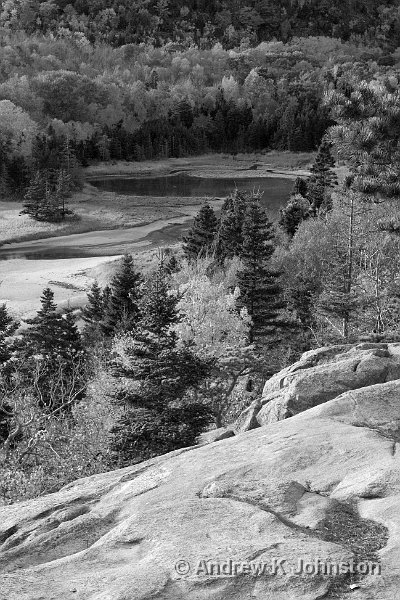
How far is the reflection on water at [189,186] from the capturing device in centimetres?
11331

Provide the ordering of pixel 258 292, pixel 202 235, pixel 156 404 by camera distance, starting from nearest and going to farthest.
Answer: pixel 156 404 < pixel 258 292 < pixel 202 235

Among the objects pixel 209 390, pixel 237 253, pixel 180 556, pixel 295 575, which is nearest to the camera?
pixel 295 575

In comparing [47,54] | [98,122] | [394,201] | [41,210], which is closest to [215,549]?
[394,201]

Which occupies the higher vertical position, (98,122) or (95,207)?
(98,122)

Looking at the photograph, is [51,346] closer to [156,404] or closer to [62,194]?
[156,404]

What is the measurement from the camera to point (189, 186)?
123 m

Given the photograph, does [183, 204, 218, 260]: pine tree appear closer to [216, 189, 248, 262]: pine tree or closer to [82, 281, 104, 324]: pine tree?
[216, 189, 248, 262]: pine tree

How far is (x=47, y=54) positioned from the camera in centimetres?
19712

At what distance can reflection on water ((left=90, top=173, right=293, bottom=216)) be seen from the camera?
11331 centimetres

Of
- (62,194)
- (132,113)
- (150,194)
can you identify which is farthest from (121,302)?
(132,113)

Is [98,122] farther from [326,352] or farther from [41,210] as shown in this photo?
[326,352]

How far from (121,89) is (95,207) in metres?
94.4

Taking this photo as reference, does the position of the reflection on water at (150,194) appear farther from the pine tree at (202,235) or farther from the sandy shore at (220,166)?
the pine tree at (202,235)

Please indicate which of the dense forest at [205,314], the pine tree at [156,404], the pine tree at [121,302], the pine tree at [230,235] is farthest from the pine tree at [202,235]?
the pine tree at [156,404]
